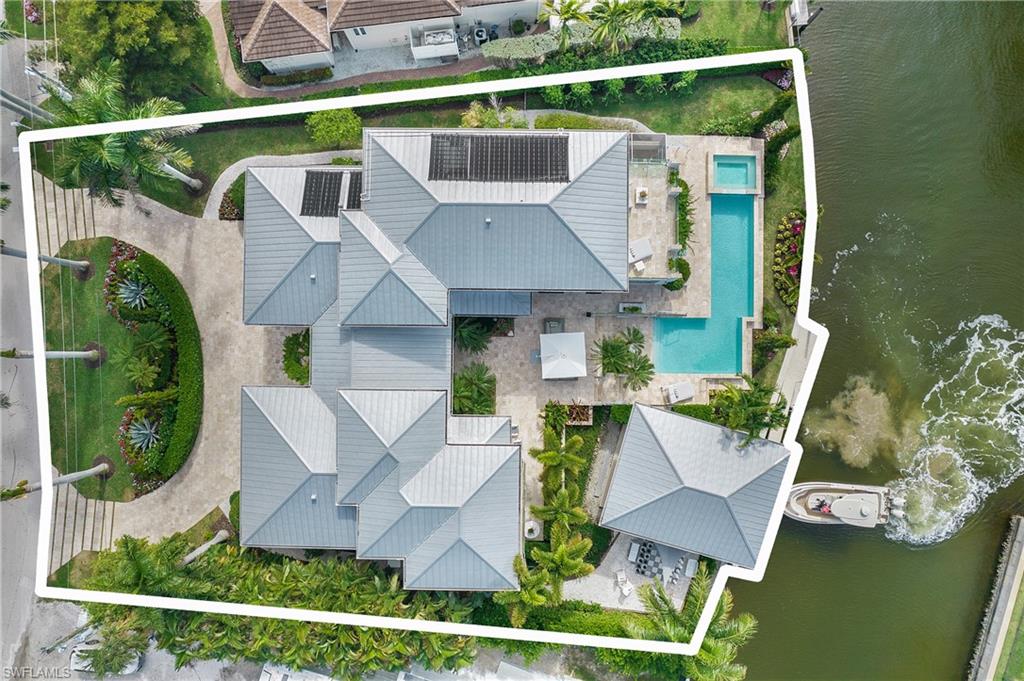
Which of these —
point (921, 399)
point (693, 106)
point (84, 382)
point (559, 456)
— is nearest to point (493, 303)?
point (559, 456)

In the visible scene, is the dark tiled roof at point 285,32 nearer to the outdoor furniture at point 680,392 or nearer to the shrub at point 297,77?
the shrub at point 297,77

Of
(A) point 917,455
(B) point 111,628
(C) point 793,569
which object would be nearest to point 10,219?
(B) point 111,628

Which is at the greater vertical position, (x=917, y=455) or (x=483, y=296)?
(x=483, y=296)

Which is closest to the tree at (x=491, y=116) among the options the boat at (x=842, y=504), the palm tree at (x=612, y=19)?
the palm tree at (x=612, y=19)

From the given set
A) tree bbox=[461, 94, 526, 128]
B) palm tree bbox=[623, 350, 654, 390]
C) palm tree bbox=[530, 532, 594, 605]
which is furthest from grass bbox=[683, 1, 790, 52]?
palm tree bbox=[530, 532, 594, 605]

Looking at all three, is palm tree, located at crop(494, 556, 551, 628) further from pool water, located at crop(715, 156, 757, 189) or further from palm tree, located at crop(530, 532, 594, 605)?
pool water, located at crop(715, 156, 757, 189)

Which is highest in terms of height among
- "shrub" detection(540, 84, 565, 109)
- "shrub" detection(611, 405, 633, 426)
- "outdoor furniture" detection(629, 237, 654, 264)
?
"shrub" detection(540, 84, 565, 109)

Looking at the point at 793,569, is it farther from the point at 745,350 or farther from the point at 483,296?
the point at 483,296
